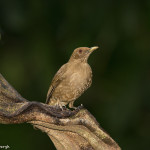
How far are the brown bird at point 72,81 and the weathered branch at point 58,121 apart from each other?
1.55 m

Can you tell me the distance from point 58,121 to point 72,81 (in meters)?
2.11

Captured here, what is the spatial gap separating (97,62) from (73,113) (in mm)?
4168

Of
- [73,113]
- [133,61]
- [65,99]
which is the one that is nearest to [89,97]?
[133,61]

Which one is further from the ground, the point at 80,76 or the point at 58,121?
the point at 58,121

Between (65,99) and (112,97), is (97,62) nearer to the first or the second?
(112,97)

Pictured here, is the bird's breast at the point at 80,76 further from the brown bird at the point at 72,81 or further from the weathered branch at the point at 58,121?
the weathered branch at the point at 58,121

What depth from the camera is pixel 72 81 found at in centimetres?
574

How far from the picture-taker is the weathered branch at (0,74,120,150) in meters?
3.38

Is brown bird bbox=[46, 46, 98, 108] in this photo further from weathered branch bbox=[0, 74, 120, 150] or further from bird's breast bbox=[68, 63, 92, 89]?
weathered branch bbox=[0, 74, 120, 150]

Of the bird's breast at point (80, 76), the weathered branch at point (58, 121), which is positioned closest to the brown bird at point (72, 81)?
the bird's breast at point (80, 76)

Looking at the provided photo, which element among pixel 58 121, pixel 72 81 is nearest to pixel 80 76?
pixel 72 81

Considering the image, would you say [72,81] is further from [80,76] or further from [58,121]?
[58,121]

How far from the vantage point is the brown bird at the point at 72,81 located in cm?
569

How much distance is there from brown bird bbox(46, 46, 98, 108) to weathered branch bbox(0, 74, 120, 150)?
1.55 meters
